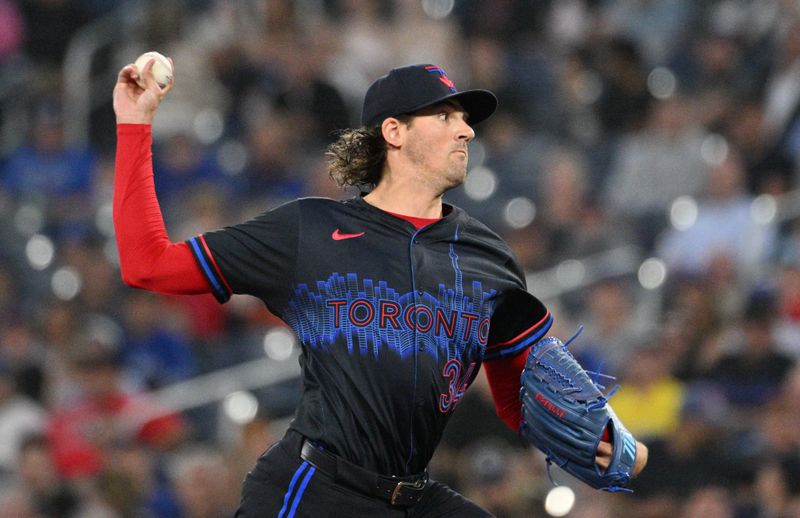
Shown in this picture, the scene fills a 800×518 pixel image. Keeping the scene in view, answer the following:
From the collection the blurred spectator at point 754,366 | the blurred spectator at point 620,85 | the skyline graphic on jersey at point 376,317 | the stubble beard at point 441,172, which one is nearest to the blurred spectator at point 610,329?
the blurred spectator at point 754,366

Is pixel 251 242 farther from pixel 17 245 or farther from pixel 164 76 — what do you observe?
pixel 17 245

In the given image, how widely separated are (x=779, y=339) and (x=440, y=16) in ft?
14.6

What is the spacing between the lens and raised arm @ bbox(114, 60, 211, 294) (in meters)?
3.75

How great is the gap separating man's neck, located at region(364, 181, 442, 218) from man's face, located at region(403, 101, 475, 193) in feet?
0.14

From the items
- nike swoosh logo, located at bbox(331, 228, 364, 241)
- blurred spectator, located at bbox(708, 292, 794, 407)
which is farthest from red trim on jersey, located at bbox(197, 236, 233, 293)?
blurred spectator, located at bbox(708, 292, 794, 407)

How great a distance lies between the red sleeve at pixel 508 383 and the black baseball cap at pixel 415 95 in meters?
0.79

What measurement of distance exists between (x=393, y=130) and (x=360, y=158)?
19 centimetres

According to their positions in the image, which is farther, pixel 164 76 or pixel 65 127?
pixel 65 127

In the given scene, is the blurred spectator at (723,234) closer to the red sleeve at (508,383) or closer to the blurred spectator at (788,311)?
the blurred spectator at (788,311)

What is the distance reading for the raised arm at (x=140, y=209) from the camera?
3.75 meters

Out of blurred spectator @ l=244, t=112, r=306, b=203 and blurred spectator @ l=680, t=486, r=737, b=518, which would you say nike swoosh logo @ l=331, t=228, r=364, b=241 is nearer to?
blurred spectator @ l=680, t=486, r=737, b=518

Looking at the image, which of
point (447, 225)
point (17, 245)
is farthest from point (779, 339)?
point (17, 245)

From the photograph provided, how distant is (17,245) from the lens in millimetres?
9188

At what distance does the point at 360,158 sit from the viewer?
4.34m
